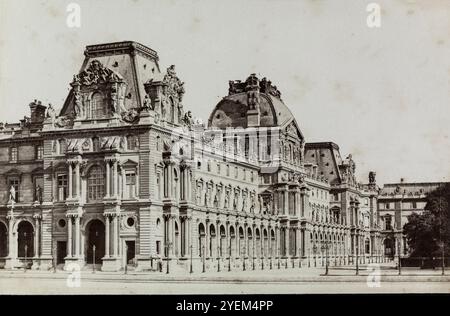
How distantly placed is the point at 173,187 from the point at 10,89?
2607cm

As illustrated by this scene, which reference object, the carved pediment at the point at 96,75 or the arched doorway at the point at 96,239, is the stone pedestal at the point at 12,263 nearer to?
the arched doorway at the point at 96,239

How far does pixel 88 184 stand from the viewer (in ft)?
227

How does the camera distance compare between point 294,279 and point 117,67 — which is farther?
point 117,67

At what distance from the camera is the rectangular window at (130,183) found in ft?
224

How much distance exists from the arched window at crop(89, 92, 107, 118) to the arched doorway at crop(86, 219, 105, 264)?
28.9 ft

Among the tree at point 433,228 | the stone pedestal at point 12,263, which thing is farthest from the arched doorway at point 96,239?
the tree at point 433,228

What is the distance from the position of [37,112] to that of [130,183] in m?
15.1

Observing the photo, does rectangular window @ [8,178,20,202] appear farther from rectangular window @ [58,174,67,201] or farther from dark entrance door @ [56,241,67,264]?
dark entrance door @ [56,241,67,264]

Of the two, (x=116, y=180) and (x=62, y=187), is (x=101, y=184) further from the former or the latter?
(x=62, y=187)

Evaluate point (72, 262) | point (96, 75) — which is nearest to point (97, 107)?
point (96, 75)

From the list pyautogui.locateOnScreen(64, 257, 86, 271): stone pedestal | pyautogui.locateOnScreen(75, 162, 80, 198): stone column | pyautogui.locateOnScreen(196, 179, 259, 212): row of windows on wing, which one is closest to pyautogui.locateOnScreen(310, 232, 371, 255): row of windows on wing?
pyautogui.locateOnScreen(196, 179, 259, 212): row of windows on wing

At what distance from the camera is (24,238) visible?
243ft
